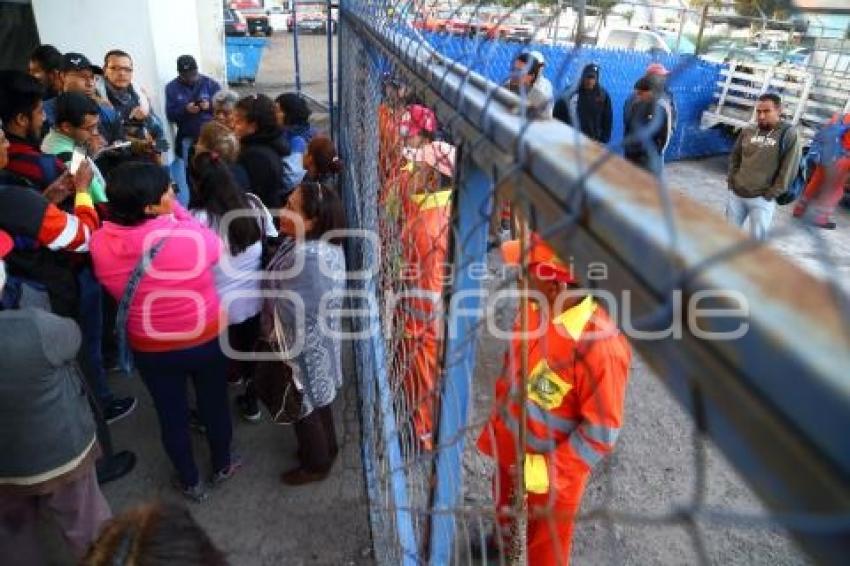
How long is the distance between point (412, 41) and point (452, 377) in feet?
3.20

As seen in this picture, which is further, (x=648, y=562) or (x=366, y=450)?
(x=366, y=450)

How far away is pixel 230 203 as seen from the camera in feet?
9.71

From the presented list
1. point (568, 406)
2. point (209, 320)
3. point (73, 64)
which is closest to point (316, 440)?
point (209, 320)

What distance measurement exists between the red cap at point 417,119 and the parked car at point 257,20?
21.7 metres

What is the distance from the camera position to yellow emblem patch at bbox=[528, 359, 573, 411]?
204cm

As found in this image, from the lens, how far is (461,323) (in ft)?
4.17

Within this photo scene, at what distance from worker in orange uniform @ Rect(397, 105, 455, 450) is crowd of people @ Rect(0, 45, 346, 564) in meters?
0.50

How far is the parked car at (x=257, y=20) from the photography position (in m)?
21.7

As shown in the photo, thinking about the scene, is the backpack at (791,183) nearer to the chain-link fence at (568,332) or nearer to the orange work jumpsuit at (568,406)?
the chain-link fence at (568,332)

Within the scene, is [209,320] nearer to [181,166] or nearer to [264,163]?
[264,163]

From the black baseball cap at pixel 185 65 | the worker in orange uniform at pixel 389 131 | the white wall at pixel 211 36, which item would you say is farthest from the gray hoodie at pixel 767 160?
the white wall at pixel 211 36

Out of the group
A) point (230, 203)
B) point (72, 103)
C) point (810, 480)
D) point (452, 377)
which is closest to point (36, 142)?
point (72, 103)

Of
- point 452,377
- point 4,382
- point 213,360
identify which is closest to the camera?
point 452,377

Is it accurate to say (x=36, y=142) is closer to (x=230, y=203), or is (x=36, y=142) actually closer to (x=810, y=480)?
(x=230, y=203)
